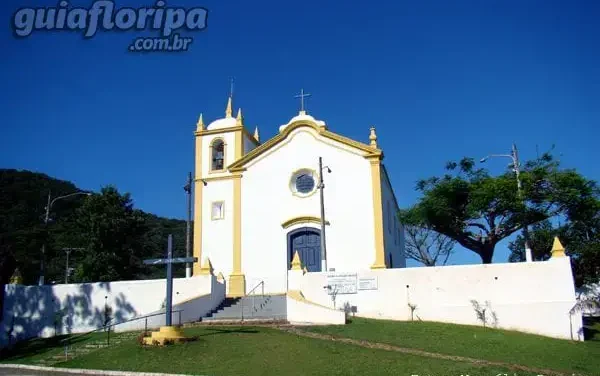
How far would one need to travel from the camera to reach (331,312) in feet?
59.8

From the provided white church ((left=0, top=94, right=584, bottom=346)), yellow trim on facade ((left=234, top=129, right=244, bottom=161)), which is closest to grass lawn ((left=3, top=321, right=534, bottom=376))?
white church ((left=0, top=94, right=584, bottom=346))

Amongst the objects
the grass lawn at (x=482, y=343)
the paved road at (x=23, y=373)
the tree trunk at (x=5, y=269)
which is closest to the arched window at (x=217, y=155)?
the tree trunk at (x=5, y=269)

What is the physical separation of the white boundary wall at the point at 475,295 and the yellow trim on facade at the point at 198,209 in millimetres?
6622

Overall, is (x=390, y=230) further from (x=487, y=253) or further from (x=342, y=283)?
(x=342, y=283)

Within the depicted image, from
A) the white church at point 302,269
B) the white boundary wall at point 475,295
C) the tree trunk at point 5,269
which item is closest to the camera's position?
the white boundary wall at point 475,295

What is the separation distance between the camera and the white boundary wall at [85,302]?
68.4ft

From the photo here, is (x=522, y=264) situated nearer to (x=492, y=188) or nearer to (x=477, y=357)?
(x=492, y=188)

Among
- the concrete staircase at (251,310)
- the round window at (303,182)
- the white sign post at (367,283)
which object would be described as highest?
the round window at (303,182)

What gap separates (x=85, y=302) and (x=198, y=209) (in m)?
6.81

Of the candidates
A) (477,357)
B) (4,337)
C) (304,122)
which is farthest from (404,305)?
(4,337)

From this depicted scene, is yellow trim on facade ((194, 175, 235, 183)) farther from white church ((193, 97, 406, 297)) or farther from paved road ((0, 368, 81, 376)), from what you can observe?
paved road ((0, 368, 81, 376))

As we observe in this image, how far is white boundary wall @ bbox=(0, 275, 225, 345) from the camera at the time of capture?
20.9m

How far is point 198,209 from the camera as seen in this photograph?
26281 millimetres

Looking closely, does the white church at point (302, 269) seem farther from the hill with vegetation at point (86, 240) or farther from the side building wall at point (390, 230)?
the hill with vegetation at point (86, 240)
